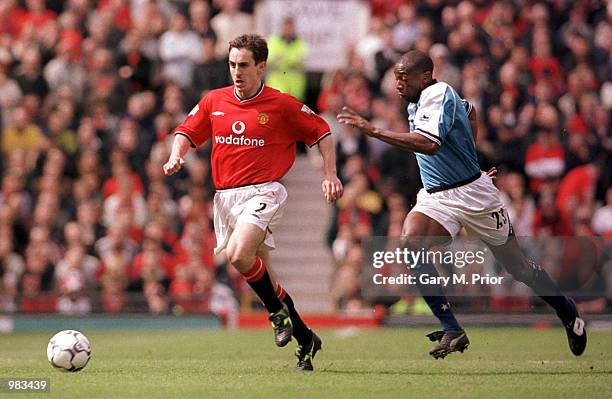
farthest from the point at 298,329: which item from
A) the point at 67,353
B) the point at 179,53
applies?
the point at 179,53

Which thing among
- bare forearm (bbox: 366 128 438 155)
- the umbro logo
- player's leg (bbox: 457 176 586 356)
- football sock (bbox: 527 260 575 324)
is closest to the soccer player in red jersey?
bare forearm (bbox: 366 128 438 155)

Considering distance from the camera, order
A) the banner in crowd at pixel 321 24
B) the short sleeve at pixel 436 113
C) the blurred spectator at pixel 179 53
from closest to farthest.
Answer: the short sleeve at pixel 436 113 → the banner in crowd at pixel 321 24 → the blurred spectator at pixel 179 53

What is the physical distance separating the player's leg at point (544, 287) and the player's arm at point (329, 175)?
171 cm

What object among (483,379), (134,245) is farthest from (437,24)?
(483,379)

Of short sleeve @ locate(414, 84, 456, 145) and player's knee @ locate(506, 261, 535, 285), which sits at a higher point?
short sleeve @ locate(414, 84, 456, 145)

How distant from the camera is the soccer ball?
35.2 feet

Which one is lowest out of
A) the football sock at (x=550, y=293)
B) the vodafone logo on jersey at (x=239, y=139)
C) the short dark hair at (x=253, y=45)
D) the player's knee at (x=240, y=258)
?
the football sock at (x=550, y=293)

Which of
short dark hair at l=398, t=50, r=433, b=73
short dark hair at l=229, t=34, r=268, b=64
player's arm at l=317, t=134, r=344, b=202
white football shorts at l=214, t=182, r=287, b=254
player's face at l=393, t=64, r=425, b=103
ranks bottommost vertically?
white football shorts at l=214, t=182, r=287, b=254

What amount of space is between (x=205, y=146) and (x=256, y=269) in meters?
9.29

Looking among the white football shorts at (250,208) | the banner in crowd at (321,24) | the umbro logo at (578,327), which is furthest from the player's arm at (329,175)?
the banner in crowd at (321,24)

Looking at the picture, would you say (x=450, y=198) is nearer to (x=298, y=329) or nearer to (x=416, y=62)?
(x=416, y=62)

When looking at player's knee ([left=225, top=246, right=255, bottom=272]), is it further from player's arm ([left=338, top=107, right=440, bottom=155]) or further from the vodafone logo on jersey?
player's arm ([left=338, top=107, right=440, bottom=155])

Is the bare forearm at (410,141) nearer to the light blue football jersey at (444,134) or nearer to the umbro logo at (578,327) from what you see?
the light blue football jersey at (444,134)

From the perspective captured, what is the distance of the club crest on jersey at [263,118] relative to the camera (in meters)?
11.3
